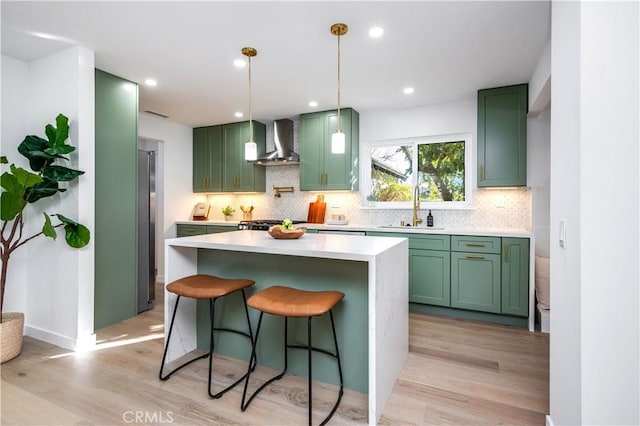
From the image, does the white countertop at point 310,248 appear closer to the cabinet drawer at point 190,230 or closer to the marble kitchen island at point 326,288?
the marble kitchen island at point 326,288

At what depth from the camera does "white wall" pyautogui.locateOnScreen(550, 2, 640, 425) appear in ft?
3.87

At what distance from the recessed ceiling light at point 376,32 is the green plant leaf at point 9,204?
9.40ft

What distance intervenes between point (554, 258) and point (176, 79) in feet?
11.6

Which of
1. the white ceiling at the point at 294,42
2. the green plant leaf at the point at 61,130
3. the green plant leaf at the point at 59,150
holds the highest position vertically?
the white ceiling at the point at 294,42

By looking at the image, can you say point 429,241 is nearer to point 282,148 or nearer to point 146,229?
point 282,148

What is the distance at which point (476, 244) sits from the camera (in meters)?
3.34

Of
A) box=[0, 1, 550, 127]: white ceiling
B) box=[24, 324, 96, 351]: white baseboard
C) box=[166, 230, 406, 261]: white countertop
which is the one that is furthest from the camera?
box=[24, 324, 96, 351]: white baseboard

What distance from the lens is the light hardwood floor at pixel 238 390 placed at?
1780 millimetres

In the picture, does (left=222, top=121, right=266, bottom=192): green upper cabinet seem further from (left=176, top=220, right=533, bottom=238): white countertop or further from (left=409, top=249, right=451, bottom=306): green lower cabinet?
(left=409, top=249, right=451, bottom=306): green lower cabinet

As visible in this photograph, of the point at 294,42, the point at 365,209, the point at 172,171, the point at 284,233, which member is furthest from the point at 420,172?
the point at 172,171

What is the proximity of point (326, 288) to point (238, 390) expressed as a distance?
0.85 metres

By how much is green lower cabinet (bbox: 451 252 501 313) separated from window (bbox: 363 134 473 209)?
0.85 metres

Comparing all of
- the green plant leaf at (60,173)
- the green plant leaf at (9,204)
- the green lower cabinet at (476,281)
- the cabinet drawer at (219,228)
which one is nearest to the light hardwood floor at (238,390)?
the green lower cabinet at (476,281)

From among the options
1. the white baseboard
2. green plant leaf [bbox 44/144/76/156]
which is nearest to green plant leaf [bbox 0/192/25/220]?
green plant leaf [bbox 44/144/76/156]
